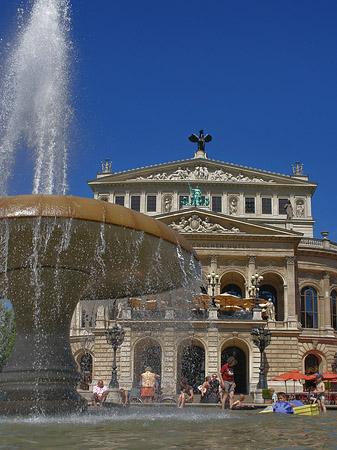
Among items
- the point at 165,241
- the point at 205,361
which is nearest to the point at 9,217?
the point at 165,241

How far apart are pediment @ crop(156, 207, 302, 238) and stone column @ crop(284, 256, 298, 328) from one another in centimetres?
217

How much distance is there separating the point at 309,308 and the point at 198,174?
14397 millimetres

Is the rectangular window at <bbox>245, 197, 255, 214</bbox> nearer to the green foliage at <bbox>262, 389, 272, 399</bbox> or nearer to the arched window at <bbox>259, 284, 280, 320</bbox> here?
the arched window at <bbox>259, 284, 280, 320</bbox>

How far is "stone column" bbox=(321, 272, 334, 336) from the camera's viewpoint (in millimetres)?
46781

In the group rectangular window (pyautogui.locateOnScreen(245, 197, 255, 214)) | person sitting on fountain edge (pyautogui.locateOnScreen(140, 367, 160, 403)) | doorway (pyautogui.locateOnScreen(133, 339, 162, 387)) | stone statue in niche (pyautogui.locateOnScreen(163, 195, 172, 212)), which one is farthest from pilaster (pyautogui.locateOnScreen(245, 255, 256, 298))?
person sitting on fountain edge (pyautogui.locateOnScreen(140, 367, 160, 403))

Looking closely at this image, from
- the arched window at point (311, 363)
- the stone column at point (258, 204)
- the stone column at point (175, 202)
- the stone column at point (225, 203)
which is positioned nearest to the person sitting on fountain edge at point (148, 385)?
the arched window at point (311, 363)

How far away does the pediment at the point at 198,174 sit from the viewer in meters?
52.8

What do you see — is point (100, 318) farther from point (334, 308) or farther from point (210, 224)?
point (334, 308)

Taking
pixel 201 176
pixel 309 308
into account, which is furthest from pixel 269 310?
pixel 201 176

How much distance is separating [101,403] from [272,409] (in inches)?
163

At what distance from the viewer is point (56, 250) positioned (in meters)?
10.1

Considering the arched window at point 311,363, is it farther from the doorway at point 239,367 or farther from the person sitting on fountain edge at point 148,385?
the person sitting on fountain edge at point 148,385

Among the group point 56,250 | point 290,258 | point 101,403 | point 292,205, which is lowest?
point 101,403

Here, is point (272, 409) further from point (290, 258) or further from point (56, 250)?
point (290, 258)
